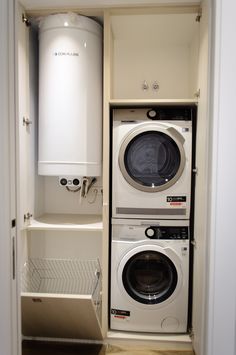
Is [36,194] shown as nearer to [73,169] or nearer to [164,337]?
[73,169]

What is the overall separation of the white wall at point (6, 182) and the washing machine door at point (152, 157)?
3.51 feet

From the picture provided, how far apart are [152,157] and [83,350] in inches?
61.0

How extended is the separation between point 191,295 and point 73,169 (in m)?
1.35

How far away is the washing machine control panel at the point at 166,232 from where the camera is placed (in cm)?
202

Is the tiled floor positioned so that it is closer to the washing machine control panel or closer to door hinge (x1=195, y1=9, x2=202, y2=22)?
the washing machine control panel

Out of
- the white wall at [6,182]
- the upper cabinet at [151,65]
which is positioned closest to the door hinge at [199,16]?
the upper cabinet at [151,65]

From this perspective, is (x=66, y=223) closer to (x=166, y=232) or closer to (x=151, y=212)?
(x=151, y=212)

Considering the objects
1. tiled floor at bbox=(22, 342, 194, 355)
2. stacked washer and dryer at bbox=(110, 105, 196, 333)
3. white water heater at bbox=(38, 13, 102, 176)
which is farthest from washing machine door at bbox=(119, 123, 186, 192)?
tiled floor at bbox=(22, 342, 194, 355)

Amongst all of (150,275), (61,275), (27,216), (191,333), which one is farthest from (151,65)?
(191,333)

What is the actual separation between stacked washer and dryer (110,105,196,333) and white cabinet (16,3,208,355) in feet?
0.29

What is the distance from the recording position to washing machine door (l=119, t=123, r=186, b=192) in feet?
6.51

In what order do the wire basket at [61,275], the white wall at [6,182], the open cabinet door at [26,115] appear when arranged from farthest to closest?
the wire basket at [61,275] → the open cabinet door at [26,115] → the white wall at [6,182]

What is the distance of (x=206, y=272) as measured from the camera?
1.13 metres

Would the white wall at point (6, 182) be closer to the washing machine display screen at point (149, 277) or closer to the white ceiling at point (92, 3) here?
the white ceiling at point (92, 3)
